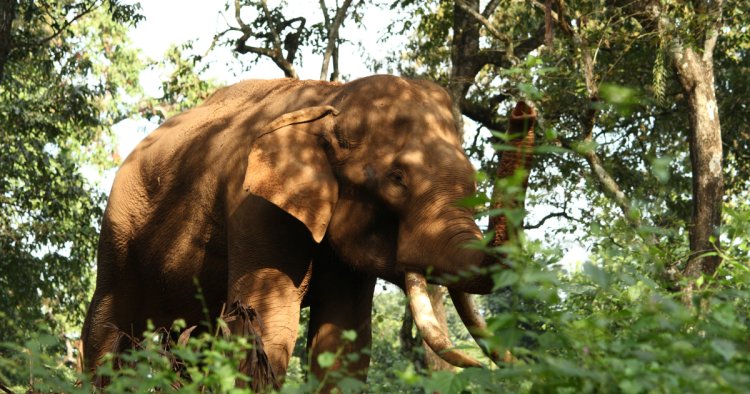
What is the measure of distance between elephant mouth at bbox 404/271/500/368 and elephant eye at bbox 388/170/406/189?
0.63 m

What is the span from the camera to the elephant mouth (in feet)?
19.3

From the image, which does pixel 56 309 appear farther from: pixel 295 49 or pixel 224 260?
pixel 224 260

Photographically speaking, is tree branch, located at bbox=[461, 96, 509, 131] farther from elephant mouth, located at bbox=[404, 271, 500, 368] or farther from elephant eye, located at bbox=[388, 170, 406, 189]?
elephant mouth, located at bbox=[404, 271, 500, 368]

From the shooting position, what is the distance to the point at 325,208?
7680 mm

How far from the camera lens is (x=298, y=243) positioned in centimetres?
794

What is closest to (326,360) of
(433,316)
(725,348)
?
(725,348)

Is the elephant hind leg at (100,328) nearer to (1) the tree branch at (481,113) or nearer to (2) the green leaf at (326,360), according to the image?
(2) the green leaf at (326,360)

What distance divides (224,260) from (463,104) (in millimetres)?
9535

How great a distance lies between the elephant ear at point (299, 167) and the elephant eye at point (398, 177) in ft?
1.37

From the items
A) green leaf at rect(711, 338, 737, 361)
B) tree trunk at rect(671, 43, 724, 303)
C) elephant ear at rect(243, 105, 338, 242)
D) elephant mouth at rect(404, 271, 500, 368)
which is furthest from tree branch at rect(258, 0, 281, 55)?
green leaf at rect(711, 338, 737, 361)

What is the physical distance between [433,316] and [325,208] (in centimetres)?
126

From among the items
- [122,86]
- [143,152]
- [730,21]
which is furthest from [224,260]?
[122,86]

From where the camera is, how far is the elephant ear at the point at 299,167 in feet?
25.0

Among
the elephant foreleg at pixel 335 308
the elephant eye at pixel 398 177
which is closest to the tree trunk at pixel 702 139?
the elephant foreleg at pixel 335 308
